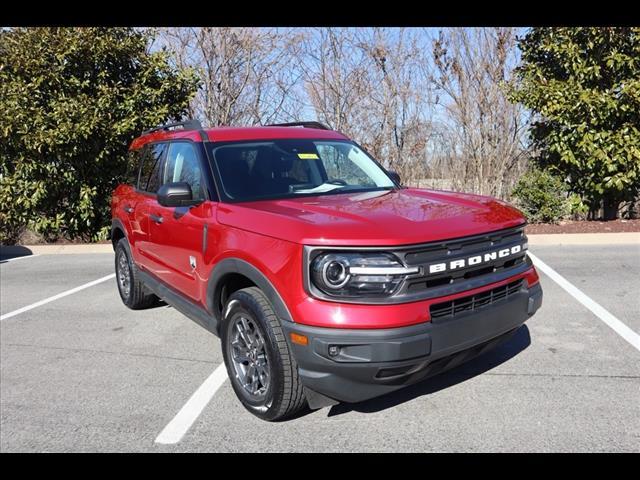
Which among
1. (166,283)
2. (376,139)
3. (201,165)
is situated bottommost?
(166,283)

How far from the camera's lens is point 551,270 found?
6766 mm

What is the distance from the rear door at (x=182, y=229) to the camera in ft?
12.0

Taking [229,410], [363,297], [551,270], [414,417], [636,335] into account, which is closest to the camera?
[363,297]

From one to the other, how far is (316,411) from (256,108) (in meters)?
10.7

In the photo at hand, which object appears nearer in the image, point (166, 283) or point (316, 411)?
point (316, 411)

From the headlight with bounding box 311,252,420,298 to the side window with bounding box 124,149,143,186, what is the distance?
349 centimetres

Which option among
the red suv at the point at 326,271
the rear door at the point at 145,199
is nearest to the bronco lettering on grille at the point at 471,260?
the red suv at the point at 326,271

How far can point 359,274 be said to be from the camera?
8.52 feet

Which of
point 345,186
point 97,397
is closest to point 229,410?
point 97,397

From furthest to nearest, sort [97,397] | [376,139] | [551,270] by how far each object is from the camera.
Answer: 1. [376,139]
2. [551,270]
3. [97,397]

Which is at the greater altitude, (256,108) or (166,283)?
(256,108)

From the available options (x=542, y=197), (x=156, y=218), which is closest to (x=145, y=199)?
(x=156, y=218)

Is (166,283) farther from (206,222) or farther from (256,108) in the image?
(256,108)

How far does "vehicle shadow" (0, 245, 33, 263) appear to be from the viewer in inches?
396
